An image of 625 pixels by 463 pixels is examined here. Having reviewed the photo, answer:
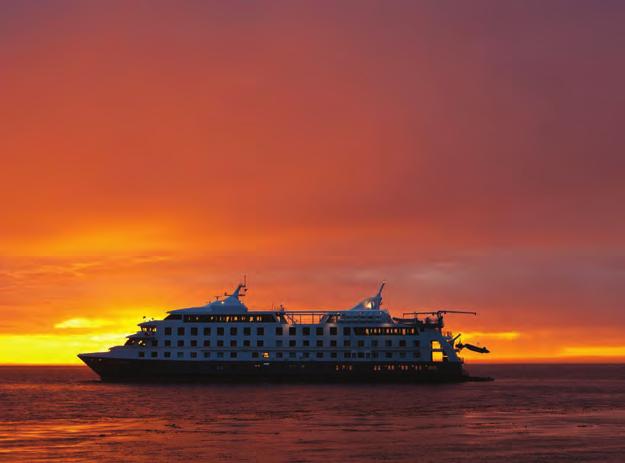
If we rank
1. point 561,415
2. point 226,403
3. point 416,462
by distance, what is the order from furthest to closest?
point 226,403 < point 561,415 < point 416,462

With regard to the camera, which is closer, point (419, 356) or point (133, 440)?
point (133, 440)

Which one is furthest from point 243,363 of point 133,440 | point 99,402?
point 133,440

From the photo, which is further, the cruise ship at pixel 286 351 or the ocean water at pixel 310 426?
the cruise ship at pixel 286 351

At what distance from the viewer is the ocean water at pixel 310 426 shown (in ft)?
159

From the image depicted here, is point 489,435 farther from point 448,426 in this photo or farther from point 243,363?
point 243,363

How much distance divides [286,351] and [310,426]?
4451 centimetres

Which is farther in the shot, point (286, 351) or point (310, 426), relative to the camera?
point (286, 351)

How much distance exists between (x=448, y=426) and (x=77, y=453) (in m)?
26.1

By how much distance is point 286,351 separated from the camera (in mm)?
105625

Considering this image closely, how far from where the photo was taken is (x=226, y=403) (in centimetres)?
7938

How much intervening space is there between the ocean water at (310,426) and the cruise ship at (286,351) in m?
9.06

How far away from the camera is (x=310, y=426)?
61219mm

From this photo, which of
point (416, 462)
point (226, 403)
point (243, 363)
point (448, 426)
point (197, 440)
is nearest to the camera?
point (416, 462)

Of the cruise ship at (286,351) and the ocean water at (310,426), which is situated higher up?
the cruise ship at (286,351)
